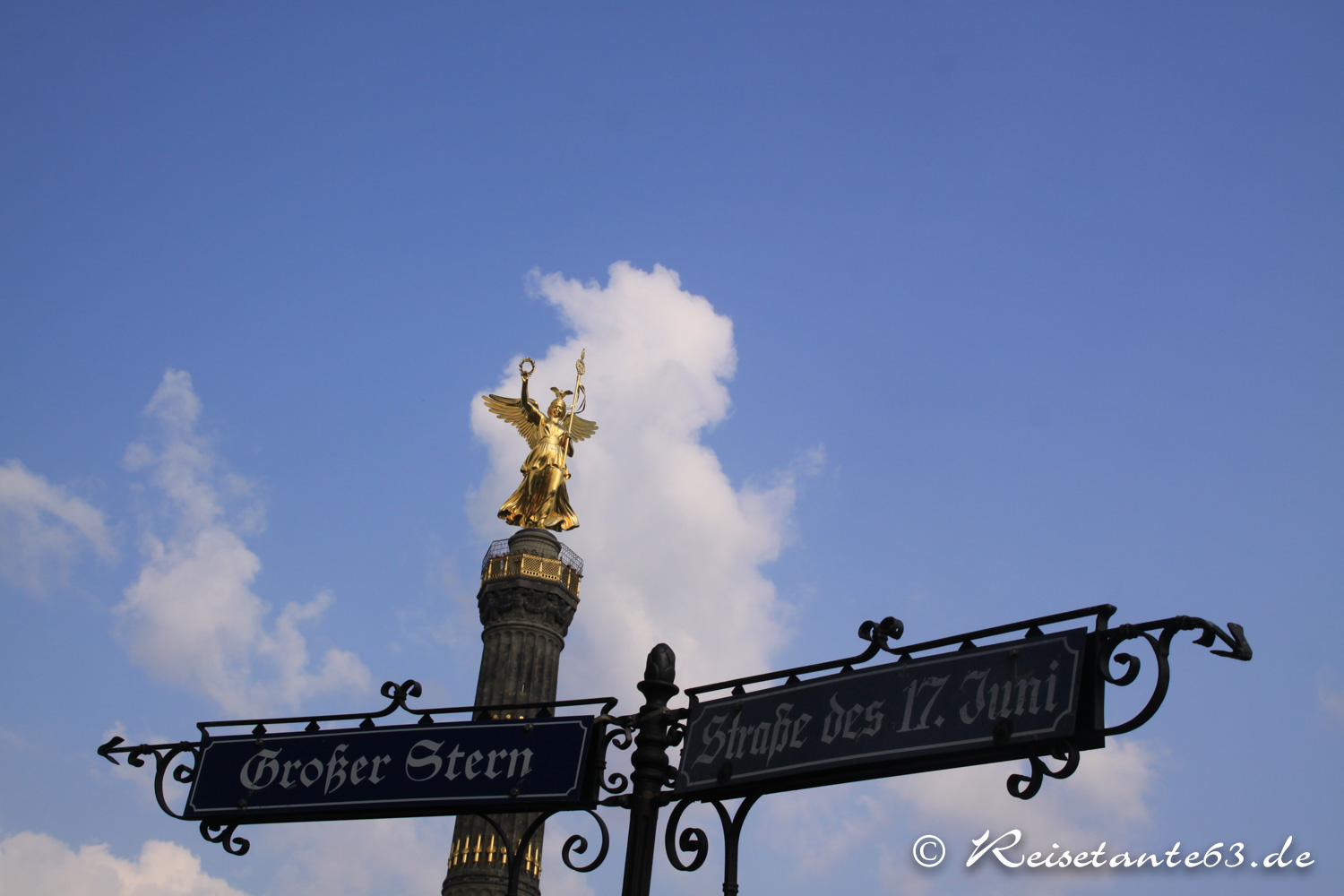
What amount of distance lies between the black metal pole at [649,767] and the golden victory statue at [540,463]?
27235 mm

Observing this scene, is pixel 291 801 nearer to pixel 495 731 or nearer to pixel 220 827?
pixel 220 827

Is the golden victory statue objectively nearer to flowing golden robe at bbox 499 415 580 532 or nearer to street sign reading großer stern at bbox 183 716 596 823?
flowing golden robe at bbox 499 415 580 532

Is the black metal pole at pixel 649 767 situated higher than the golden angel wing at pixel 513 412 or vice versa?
the golden angel wing at pixel 513 412

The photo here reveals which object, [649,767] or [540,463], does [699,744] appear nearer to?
[649,767]

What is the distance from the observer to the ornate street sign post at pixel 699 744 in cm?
547

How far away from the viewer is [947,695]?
5844 millimetres

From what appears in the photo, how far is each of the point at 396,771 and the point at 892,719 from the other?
2.92 meters

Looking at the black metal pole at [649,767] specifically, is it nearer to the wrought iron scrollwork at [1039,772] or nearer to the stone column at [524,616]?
the wrought iron scrollwork at [1039,772]

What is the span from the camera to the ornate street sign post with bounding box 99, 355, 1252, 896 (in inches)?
215

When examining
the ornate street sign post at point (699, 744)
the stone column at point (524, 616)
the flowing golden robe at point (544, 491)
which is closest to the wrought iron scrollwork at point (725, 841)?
the ornate street sign post at point (699, 744)

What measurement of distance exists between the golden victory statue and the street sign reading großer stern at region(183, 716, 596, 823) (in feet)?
86.0

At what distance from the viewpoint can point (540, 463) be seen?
34.2m

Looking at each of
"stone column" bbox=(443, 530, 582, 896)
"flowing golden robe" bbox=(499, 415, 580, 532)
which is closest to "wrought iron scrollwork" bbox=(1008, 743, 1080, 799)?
"stone column" bbox=(443, 530, 582, 896)

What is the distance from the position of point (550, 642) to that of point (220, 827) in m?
25.2
